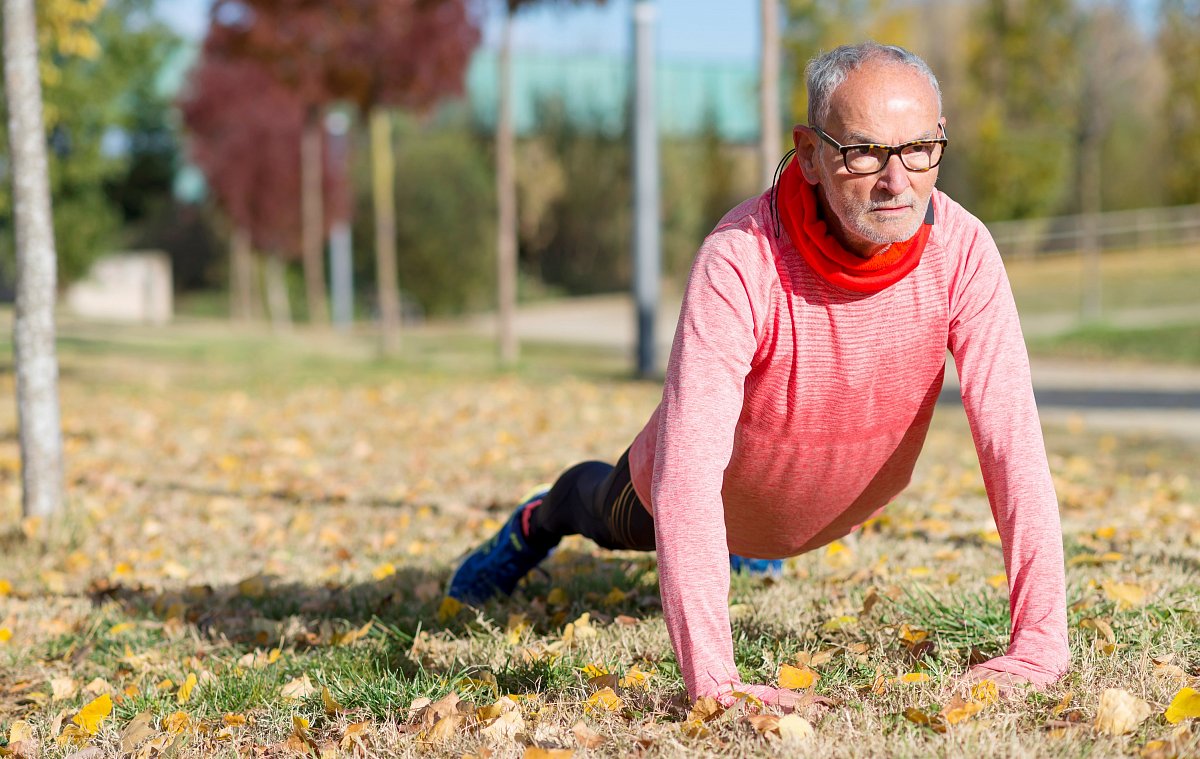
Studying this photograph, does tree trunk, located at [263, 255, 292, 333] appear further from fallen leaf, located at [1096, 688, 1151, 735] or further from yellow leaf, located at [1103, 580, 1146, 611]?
fallen leaf, located at [1096, 688, 1151, 735]

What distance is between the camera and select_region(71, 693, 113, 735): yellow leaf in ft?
9.83

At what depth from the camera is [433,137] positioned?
34.6 metres

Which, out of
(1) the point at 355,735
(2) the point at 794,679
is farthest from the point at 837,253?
(1) the point at 355,735

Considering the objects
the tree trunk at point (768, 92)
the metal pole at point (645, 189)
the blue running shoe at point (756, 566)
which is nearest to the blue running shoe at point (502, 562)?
the blue running shoe at point (756, 566)

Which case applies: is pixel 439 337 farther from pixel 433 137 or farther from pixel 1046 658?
pixel 1046 658

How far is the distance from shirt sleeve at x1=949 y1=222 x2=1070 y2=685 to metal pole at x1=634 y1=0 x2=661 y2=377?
35.8 feet

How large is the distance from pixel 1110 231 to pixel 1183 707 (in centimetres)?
2880

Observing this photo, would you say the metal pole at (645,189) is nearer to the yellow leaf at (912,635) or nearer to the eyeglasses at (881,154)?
the yellow leaf at (912,635)

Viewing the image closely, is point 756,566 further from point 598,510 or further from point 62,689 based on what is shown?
point 62,689

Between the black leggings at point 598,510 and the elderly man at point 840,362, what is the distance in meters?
0.24

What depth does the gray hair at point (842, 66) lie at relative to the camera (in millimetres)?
2426

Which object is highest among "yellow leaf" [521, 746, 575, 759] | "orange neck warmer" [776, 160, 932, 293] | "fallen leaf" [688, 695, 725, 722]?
"orange neck warmer" [776, 160, 932, 293]

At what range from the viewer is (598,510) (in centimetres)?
339

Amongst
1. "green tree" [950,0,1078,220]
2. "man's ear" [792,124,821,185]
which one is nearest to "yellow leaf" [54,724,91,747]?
"man's ear" [792,124,821,185]
